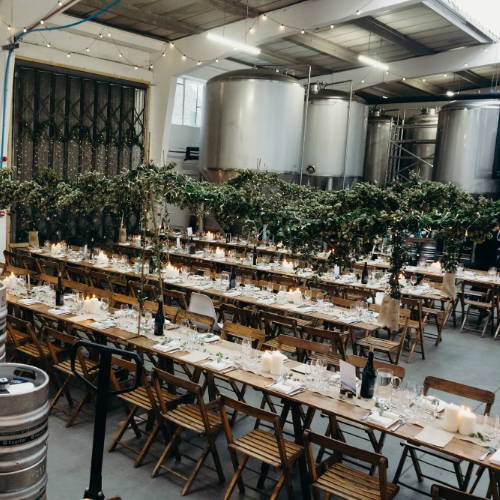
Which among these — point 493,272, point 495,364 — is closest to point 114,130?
point 493,272

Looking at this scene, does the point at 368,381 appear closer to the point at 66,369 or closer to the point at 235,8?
the point at 66,369

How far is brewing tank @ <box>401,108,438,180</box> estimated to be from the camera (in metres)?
21.2

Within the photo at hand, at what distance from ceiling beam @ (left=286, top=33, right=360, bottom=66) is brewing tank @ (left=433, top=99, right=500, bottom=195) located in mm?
3828

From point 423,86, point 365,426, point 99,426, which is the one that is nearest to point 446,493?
point 365,426

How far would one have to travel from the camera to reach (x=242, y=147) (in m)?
15.4

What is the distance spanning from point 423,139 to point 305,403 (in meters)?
18.2

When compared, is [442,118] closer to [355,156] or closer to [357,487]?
[355,156]

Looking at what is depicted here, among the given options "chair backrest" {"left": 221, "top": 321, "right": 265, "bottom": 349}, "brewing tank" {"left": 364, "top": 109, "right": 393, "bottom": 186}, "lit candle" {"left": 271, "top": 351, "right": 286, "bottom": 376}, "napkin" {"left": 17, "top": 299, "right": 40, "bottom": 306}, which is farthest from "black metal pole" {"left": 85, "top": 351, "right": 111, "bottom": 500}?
"brewing tank" {"left": 364, "top": 109, "right": 393, "bottom": 186}

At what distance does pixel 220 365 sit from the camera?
236 inches

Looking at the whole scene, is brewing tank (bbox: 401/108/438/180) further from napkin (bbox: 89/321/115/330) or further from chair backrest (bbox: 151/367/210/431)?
chair backrest (bbox: 151/367/210/431)

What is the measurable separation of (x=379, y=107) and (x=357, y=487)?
19622mm

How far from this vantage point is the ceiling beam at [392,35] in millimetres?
15180

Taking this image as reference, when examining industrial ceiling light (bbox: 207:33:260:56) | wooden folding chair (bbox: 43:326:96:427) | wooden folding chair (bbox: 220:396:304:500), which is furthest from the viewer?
industrial ceiling light (bbox: 207:33:260:56)

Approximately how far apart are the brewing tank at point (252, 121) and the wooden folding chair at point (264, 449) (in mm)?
10644
